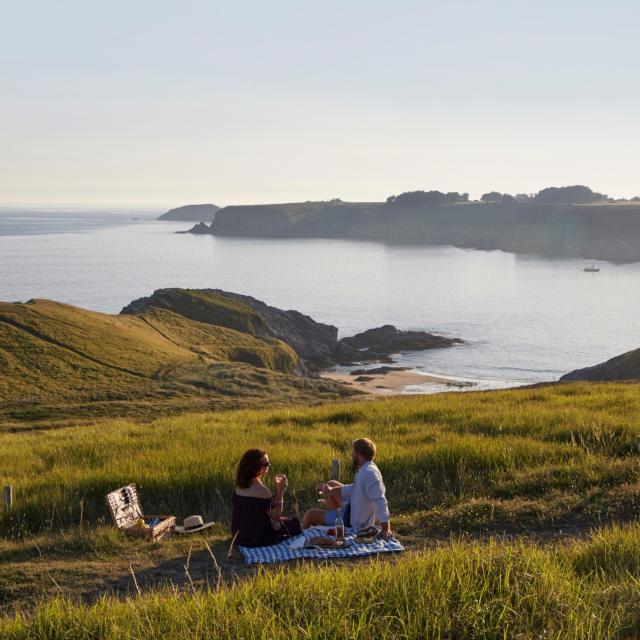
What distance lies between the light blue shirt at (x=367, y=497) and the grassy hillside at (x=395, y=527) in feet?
1.64

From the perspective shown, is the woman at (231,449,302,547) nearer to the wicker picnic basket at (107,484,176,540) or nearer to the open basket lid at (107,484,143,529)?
the wicker picnic basket at (107,484,176,540)

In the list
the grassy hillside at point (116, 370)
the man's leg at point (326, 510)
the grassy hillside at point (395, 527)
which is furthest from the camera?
the grassy hillside at point (116, 370)

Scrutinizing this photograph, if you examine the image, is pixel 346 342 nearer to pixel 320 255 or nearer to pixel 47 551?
pixel 47 551

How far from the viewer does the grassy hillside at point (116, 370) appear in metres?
34.1

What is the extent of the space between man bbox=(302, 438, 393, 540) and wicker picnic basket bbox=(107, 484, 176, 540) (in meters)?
1.82

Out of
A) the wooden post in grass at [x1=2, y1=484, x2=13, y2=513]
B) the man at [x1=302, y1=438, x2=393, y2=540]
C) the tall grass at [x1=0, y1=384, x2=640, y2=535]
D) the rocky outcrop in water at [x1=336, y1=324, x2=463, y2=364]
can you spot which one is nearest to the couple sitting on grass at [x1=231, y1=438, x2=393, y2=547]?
the man at [x1=302, y1=438, x2=393, y2=540]

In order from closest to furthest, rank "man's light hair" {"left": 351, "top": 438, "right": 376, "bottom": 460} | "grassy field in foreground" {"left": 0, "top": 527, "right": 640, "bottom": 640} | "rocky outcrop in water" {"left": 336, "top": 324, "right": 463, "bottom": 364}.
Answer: "grassy field in foreground" {"left": 0, "top": 527, "right": 640, "bottom": 640} → "man's light hair" {"left": 351, "top": 438, "right": 376, "bottom": 460} → "rocky outcrop in water" {"left": 336, "top": 324, "right": 463, "bottom": 364}

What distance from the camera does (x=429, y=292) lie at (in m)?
122

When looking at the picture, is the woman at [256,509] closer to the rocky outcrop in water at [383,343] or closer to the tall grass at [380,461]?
the tall grass at [380,461]

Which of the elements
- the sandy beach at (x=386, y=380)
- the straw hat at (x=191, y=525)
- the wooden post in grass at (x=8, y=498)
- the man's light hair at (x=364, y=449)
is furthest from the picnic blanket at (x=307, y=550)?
the sandy beach at (x=386, y=380)

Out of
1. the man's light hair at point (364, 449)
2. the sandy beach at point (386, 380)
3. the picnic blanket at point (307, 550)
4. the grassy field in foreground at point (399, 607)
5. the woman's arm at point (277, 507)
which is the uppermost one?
the man's light hair at point (364, 449)

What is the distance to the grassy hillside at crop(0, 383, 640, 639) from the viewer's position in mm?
5328

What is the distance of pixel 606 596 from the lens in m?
5.57

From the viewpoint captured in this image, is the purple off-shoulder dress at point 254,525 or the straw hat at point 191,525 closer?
the purple off-shoulder dress at point 254,525
